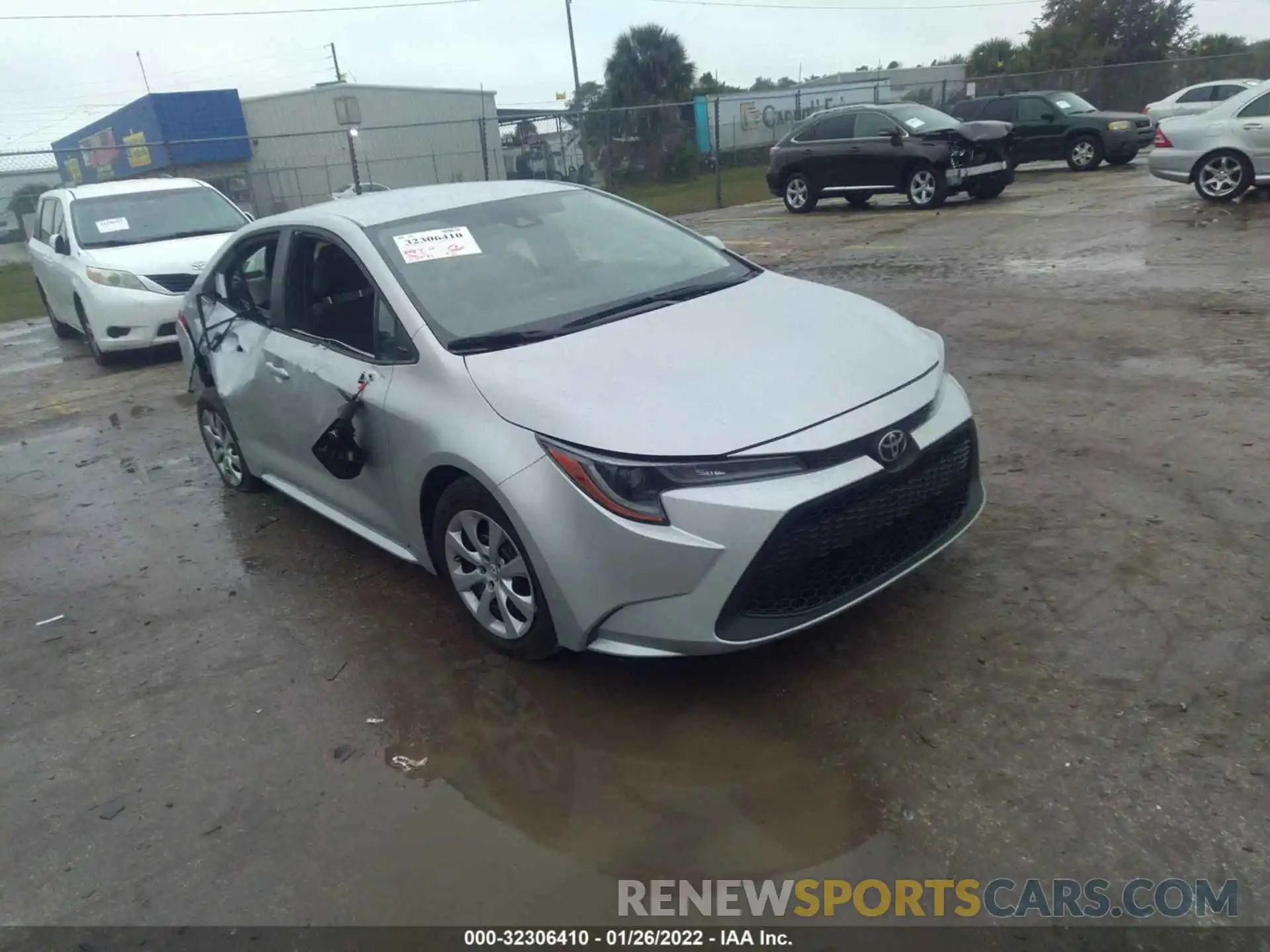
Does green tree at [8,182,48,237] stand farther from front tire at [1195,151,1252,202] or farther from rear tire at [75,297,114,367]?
front tire at [1195,151,1252,202]

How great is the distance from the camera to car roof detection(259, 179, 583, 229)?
429cm

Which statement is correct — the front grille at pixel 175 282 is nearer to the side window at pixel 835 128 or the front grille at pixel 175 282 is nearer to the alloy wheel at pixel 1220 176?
the side window at pixel 835 128

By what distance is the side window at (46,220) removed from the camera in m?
10.7

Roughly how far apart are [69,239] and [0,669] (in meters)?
7.40

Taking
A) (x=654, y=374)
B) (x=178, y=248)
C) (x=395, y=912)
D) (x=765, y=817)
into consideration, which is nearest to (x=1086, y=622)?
(x=765, y=817)

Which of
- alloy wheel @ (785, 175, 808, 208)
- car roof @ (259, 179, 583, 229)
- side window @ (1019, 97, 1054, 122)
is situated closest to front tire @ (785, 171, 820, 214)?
alloy wheel @ (785, 175, 808, 208)

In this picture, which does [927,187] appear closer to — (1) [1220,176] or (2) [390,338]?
(1) [1220,176]

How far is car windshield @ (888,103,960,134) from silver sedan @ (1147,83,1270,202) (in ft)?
11.3

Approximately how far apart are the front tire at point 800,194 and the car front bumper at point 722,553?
14.8 meters

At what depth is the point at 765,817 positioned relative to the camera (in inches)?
108

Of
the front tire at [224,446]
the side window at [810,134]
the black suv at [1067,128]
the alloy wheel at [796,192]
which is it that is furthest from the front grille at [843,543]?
the black suv at [1067,128]

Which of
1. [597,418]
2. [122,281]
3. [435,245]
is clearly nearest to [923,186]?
[122,281]

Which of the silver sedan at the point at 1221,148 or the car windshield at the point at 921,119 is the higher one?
the car windshield at the point at 921,119

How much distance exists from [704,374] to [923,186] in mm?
13841
